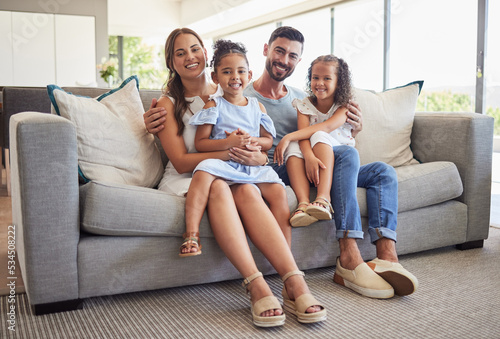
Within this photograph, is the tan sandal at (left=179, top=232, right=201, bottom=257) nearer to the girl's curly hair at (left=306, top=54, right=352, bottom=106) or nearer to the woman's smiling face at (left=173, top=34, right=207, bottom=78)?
the woman's smiling face at (left=173, top=34, right=207, bottom=78)

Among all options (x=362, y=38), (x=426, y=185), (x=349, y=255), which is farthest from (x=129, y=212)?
(x=362, y=38)

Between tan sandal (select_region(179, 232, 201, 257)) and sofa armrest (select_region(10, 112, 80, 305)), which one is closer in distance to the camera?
sofa armrest (select_region(10, 112, 80, 305))

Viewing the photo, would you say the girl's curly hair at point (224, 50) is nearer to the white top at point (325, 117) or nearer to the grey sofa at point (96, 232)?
the white top at point (325, 117)

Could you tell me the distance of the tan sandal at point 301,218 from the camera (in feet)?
6.12

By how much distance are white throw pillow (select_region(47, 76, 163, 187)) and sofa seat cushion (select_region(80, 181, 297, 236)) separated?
0.68ft

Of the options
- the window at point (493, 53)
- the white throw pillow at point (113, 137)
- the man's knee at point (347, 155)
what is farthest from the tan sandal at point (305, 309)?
the window at point (493, 53)

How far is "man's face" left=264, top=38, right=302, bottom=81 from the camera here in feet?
7.91

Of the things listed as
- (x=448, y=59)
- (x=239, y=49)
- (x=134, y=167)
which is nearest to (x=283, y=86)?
(x=239, y=49)

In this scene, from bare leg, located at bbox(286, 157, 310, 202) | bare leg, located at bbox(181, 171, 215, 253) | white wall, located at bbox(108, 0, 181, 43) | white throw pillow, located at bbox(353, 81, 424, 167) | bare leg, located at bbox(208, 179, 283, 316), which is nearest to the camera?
bare leg, located at bbox(208, 179, 283, 316)

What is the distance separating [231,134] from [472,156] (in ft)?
4.05

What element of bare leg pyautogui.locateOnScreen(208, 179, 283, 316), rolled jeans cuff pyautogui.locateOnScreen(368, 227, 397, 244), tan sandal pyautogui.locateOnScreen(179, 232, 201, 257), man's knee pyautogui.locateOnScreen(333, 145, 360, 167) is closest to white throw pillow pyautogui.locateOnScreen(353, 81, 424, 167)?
man's knee pyautogui.locateOnScreen(333, 145, 360, 167)

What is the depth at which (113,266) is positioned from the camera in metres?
1.71

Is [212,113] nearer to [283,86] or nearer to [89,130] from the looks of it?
[89,130]

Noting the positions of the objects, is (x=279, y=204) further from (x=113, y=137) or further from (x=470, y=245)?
(x=470, y=245)
